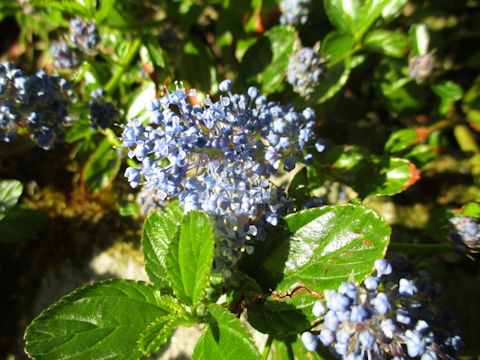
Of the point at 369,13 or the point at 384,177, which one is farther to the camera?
the point at 369,13

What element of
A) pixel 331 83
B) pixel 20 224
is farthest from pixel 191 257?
pixel 20 224

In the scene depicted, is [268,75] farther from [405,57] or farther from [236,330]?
[236,330]

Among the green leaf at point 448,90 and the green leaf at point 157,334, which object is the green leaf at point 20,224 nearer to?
the green leaf at point 157,334

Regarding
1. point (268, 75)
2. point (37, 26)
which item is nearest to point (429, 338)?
point (268, 75)

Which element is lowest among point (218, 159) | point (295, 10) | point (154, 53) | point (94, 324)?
point (94, 324)

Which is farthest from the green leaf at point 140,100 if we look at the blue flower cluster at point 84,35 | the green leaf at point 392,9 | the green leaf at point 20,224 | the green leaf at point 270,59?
the green leaf at point 392,9

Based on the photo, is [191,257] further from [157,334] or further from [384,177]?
[384,177]
